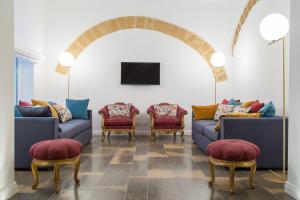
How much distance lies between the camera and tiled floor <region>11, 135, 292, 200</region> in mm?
2951

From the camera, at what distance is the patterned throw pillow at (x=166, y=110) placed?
707 cm

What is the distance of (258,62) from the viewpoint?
19.5 feet

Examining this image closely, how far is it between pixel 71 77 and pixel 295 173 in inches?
233

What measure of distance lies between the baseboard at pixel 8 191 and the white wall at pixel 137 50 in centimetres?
465

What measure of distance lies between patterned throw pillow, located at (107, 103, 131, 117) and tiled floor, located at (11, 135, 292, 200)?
1.89 meters

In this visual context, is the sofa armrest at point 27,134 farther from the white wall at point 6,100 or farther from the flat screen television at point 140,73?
the flat screen television at point 140,73

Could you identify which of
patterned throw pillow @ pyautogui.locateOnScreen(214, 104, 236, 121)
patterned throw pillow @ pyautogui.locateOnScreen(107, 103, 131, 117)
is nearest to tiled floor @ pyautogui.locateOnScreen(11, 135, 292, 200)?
patterned throw pillow @ pyautogui.locateOnScreen(214, 104, 236, 121)

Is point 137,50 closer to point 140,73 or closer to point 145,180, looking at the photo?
point 140,73

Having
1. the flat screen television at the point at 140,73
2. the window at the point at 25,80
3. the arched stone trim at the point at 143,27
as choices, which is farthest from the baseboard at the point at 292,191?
the window at the point at 25,80

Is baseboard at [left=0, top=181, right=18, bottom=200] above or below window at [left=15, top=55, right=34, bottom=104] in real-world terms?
below

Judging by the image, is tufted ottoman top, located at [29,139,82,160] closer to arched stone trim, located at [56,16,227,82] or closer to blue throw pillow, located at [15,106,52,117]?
blue throw pillow, located at [15,106,52,117]

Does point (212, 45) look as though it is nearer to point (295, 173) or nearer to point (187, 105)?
point (187, 105)

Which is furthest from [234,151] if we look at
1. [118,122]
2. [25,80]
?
[25,80]

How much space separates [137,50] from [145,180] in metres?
4.73
